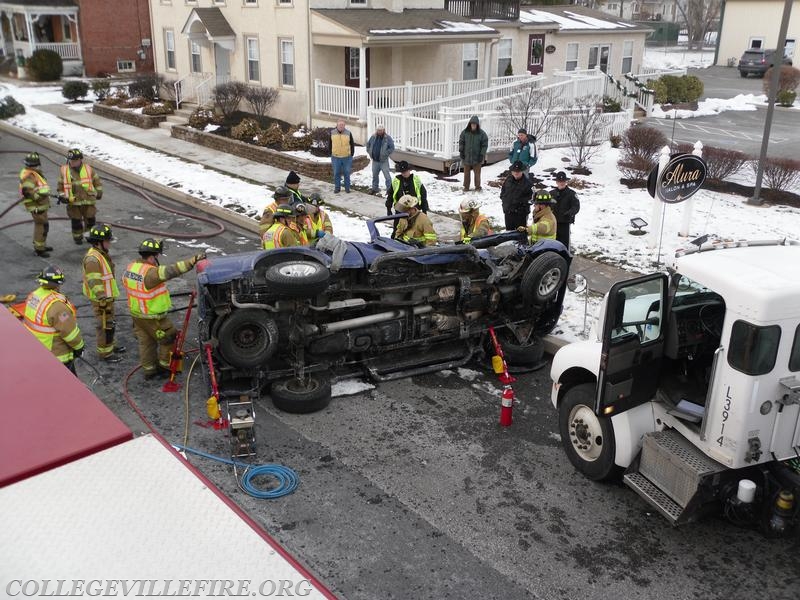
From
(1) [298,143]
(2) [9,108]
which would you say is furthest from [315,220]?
(2) [9,108]

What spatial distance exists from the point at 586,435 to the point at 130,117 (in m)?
22.3

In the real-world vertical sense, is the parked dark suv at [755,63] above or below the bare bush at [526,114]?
above

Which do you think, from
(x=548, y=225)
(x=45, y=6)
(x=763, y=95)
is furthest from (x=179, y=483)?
(x=45, y=6)

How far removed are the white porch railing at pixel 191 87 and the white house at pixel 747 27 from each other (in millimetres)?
34613

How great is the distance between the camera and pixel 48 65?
112 feet

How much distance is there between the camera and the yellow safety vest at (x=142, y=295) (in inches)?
309

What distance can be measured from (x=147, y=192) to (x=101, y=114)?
11.3 m

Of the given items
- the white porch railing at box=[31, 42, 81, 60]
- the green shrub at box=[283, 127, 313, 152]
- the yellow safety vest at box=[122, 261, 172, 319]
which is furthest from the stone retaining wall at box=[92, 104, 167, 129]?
the yellow safety vest at box=[122, 261, 172, 319]

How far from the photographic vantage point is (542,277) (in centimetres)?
838

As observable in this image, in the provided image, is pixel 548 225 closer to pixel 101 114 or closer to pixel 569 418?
pixel 569 418

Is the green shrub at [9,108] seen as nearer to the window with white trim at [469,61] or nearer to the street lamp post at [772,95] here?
the window with white trim at [469,61]

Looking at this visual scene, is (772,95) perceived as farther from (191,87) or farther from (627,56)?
(191,87)

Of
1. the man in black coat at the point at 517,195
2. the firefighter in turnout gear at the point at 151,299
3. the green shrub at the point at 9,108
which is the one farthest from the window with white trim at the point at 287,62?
the firefighter in turnout gear at the point at 151,299

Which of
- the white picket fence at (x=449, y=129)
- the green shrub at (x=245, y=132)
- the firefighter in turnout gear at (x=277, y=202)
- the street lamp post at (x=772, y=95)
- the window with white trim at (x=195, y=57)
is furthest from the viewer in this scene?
the window with white trim at (x=195, y=57)
